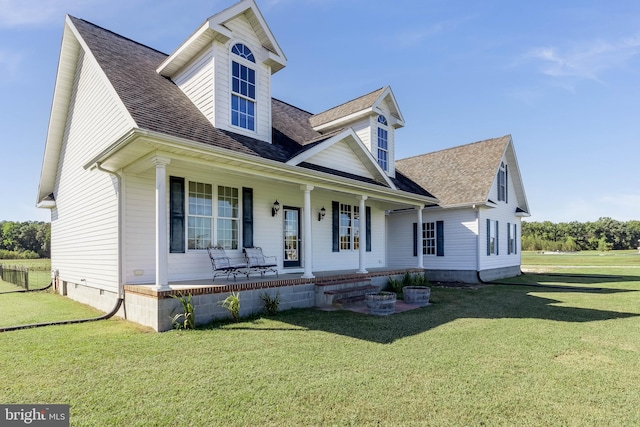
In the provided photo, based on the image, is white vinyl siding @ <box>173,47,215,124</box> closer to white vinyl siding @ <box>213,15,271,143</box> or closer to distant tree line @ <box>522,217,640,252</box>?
white vinyl siding @ <box>213,15,271,143</box>

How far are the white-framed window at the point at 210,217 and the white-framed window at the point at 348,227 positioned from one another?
179 inches

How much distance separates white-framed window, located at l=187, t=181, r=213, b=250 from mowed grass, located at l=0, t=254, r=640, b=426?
239 centimetres

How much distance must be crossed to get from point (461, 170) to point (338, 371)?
1466 centimetres

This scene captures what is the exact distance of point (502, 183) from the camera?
16750 mm

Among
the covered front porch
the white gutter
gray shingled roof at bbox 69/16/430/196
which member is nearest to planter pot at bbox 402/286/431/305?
the covered front porch

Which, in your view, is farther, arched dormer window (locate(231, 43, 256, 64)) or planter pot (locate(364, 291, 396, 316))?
arched dormer window (locate(231, 43, 256, 64))

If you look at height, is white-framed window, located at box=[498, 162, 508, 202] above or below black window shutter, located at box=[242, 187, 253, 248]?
above

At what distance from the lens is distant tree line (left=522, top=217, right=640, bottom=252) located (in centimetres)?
5941

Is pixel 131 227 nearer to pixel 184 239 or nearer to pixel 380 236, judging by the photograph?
pixel 184 239

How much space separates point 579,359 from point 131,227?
8.44 m

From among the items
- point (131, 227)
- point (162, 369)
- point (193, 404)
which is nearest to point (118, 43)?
point (131, 227)

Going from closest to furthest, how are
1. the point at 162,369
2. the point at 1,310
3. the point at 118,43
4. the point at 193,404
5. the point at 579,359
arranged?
the point at 193,404
the point at 162,369
the point at 579,359
the point at 1,310
the point at 118,43

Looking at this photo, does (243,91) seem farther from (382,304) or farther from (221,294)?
(382,304)

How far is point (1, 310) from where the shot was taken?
883 cm
